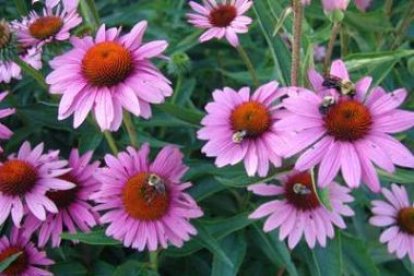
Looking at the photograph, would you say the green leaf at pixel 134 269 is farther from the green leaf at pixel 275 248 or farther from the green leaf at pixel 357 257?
the green leaf at pixel 357 257

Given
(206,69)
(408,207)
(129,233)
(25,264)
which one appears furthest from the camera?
(206,69)

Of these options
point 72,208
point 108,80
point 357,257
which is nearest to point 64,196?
point 72,208

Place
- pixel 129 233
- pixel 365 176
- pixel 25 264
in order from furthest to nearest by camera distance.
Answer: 1. pixel 25 264
2. pixel 129 233
3. pixel 365 176

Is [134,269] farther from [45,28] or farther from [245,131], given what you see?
[45,28]

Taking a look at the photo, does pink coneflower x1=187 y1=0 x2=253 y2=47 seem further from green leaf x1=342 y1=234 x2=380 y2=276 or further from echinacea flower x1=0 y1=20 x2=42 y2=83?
green leaf x1=342 y1=234 x2=380 y2=276

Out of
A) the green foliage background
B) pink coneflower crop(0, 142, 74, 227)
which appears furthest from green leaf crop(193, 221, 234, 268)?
pink coneflower crop(0, 142, 74, 227)

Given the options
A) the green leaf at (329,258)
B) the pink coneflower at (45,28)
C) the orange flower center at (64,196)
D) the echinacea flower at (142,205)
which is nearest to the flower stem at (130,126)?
the echinacea flower at (142,205)

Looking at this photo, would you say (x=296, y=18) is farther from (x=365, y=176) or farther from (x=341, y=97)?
(x=365, y=176)

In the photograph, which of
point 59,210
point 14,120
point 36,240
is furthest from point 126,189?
point 14,120
